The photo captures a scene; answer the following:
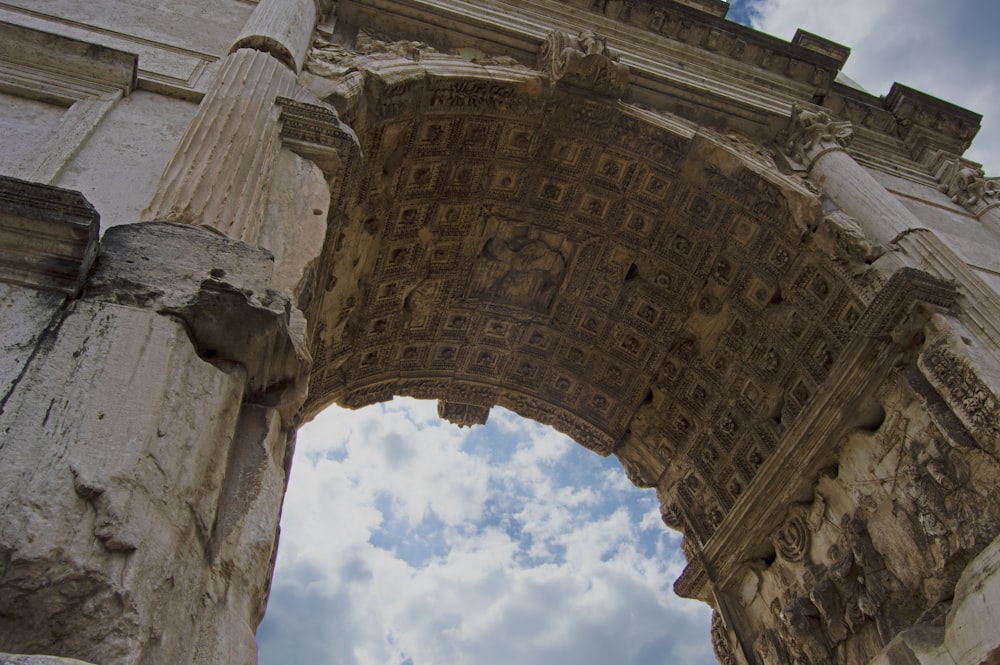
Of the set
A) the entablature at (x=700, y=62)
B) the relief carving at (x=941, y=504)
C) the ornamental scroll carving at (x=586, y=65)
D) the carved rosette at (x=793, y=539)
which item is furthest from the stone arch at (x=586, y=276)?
the relief carving at (x=941, y=504)

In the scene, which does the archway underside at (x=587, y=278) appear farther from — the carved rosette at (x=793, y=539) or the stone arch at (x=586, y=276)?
the carved rosette at (x=793, y=539)

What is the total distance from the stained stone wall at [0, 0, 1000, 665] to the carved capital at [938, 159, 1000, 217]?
7 centimetres

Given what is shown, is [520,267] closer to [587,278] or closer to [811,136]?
[587,278]

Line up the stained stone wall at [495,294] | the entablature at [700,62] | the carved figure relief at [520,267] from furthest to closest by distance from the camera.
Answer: the carved figure relief at [520,267]
the entablature at [700,62]
the stained stone wall at [495,294]

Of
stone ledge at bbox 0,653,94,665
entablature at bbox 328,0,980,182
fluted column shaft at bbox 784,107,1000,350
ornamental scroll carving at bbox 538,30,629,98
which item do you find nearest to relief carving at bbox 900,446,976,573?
fluted column shaft at bbox 784,107,1000,350

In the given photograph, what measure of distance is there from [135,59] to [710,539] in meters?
7.48

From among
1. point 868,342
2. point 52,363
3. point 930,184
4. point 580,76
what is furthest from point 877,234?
point 52,363

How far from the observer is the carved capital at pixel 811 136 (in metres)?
7.99

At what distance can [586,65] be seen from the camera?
731cm

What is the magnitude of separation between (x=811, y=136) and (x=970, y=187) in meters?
1.94

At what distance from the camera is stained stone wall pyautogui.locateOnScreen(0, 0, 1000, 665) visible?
2.06 metres

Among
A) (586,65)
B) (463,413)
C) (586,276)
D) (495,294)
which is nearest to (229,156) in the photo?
(586,65)

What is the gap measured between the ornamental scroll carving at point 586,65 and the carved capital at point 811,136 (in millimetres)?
2153

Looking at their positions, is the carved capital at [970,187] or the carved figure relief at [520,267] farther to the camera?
the carved figure relief at [520,267]
